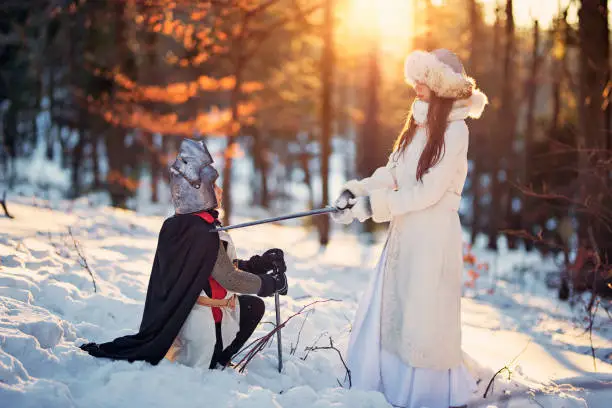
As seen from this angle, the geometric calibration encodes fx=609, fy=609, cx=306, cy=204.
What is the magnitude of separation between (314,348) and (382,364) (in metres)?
0.72

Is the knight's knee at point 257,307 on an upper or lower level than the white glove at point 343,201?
lower

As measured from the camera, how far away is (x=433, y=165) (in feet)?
14.0

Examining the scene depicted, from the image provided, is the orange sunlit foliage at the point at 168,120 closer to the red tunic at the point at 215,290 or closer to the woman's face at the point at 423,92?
the woman's face at the point at 423,92

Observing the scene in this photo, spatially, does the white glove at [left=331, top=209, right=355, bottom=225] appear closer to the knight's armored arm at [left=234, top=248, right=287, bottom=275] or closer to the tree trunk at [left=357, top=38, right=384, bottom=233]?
the knight's armored arm at [left=234, top=248, right=287, bottom=275]

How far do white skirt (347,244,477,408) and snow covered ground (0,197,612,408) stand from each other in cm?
25

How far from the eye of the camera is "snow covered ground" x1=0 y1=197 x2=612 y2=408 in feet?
12.3

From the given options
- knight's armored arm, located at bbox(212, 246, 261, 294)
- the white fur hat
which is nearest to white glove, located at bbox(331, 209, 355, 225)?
knight's armored arm, located at bbox(212, 246, 261, 294)

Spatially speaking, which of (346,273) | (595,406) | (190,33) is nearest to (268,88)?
(190,33)

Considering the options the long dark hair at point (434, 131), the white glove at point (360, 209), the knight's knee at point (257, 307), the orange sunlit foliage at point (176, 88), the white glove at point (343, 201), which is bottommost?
the knight's knee at point (257, 307)

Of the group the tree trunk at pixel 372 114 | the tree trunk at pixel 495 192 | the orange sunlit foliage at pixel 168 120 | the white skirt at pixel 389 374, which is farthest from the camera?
the tree trunk at pixel 372 114

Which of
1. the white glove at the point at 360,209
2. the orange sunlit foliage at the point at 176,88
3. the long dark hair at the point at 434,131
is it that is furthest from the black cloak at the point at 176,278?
the orange sunlit foliage at the point at 176,88

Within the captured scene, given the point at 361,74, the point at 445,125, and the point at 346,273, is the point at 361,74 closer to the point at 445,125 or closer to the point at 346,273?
the point at 346,273

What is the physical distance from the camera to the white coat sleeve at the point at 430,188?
423 cm

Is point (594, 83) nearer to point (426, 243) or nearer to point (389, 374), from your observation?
point (426, 243)
